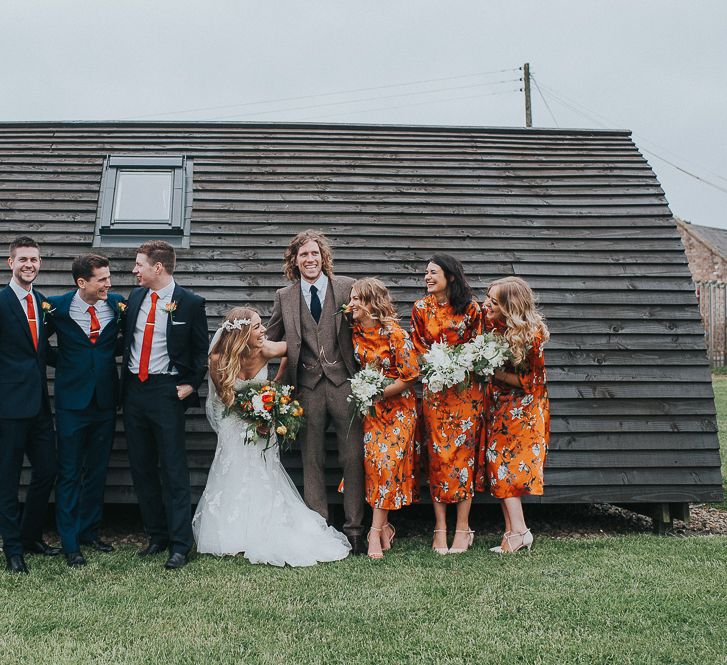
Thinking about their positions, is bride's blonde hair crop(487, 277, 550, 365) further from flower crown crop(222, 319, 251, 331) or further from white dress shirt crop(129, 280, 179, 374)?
white dress shirt crop(129, 280, 179, 374)

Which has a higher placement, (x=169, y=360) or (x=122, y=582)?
(x=169, y=360)

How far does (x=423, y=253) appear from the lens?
21.6 feet

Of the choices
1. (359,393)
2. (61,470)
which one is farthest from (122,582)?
(359,393)

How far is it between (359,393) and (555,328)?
2325 mm

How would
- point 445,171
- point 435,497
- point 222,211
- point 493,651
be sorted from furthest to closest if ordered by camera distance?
point 445,171 → point 222,211 → point 435,497 → point 493,651

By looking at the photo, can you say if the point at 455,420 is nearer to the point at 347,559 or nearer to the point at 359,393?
the point at 359,393

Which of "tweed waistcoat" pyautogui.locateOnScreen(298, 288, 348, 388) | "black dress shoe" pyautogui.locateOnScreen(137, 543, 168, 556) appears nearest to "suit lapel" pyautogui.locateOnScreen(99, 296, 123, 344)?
"tweed waistcoat" pyautogui.locateOnScreen(298, 288, 348, 388)

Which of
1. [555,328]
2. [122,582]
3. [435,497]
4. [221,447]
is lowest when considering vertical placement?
[122,582]

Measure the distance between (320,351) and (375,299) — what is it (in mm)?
610

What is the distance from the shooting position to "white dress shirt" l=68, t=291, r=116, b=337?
16.5ft

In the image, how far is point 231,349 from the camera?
17.0ft

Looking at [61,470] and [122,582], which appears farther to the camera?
[61,470]

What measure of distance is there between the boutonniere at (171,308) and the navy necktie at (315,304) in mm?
1031

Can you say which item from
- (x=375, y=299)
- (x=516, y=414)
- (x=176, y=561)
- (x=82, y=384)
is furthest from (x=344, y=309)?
(x=176, y=561)
